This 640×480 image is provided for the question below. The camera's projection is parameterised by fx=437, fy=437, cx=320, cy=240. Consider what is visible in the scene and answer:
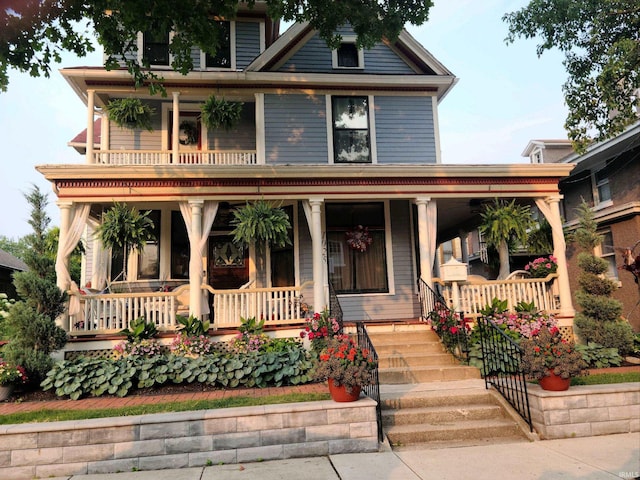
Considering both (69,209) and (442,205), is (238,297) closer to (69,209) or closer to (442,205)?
(69,209)

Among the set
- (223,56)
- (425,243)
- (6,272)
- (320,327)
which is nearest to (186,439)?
(320,327)

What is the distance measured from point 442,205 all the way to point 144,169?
22.7 feet

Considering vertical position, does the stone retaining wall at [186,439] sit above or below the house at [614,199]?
below

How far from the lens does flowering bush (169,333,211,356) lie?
7.71 metres

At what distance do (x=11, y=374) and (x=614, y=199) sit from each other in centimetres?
1660

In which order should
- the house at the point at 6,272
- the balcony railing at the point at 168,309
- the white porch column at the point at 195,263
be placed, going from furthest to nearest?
the house at the point at 6,272
the white porch column at the point at 195,263
the balcony railing at the point at 168,309

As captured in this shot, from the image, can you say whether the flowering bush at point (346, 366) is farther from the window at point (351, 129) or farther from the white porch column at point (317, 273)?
the window at point (351, 129)

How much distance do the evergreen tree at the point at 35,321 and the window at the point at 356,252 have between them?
566 centimetres

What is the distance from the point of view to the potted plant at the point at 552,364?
530 cm

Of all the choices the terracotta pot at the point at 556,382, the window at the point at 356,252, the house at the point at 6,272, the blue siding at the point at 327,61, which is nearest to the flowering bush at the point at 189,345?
the window at the point at 356,252

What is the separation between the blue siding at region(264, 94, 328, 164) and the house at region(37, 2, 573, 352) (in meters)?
0.03

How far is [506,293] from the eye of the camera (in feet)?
30.1

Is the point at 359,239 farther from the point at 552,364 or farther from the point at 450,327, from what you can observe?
the point at 552,364

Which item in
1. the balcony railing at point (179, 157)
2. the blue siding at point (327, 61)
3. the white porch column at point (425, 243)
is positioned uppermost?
the blue siding at point (327, 61)
